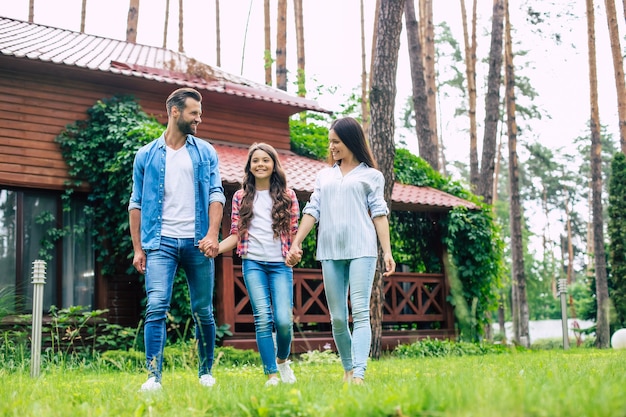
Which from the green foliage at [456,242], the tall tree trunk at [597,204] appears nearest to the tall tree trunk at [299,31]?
the green foliage at [456,242]

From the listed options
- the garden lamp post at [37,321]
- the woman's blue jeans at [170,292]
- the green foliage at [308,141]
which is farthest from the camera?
the green foliage at [308,141]

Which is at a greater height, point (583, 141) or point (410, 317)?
point (583, 141)

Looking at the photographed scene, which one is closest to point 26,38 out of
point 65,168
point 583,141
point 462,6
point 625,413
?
point 65,168

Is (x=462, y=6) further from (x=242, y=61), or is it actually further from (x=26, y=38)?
(x=26, y=38)

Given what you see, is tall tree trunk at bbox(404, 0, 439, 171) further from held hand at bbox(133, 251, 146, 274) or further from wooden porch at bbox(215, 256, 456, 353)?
held hand at bbox(133, 251, 146, 274)

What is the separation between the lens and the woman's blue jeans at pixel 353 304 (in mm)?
4991

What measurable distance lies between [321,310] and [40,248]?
194 inches

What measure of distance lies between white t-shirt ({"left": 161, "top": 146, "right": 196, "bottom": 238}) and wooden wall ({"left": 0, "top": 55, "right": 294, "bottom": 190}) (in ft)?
23.4

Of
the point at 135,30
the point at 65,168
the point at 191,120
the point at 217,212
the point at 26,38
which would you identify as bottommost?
the point at 217,212

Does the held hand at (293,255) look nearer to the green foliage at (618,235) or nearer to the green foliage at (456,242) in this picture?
the green foliage at (456,242)

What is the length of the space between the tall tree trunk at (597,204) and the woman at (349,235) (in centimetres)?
1487

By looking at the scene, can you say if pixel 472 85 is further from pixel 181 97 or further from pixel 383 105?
pixel 181 97

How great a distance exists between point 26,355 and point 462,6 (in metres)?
21.3

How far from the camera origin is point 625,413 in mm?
2713
